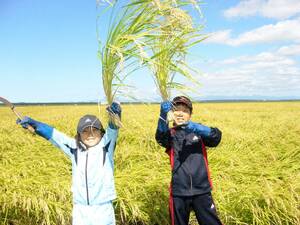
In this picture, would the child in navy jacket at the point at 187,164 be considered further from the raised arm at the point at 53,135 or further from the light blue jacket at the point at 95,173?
the raised arm at the point at 53,135

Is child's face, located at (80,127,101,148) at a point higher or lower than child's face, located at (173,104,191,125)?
lower

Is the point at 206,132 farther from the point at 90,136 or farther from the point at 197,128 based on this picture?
the point at 90,136

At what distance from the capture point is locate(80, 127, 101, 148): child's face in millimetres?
3227

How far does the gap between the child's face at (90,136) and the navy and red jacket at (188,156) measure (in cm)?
54

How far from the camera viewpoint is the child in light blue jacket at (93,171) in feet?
10.3

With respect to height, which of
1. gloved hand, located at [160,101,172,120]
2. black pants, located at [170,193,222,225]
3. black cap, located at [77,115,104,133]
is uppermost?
gloved hand, located at [160,101,172,120]

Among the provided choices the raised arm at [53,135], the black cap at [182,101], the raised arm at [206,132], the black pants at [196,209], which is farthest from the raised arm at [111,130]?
the black pants at [196,209]

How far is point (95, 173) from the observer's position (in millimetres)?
3145

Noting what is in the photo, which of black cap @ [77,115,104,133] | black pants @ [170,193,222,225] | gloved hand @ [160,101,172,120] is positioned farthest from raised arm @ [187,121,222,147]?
black cap @ [77,115,104,133]

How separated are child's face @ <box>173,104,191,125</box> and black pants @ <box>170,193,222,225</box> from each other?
2.23 ft

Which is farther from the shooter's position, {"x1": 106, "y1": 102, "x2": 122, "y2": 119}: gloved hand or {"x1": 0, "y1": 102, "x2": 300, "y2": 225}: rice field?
{"x1": 0, "y1": 102, "x2": 300, "y2": 225}: rice field

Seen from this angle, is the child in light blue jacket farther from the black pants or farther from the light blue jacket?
the black pants

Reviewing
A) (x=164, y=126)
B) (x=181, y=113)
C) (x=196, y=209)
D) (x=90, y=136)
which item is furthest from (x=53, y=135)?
(x=196, y=209)

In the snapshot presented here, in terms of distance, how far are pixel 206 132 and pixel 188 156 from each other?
0.97 ft
